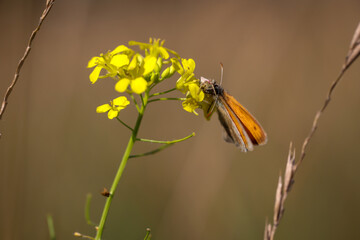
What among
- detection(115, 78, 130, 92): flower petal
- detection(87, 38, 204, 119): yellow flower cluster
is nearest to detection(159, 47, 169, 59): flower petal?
detection(87, 38, 204, 119): yellow flower cluster

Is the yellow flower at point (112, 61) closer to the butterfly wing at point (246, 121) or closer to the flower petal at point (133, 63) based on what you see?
the flower petal at point (133, 63)

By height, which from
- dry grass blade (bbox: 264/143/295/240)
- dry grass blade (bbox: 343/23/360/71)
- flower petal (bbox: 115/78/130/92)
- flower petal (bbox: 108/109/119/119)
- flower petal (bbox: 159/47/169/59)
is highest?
dry grass blade (bbox: 343/23/360/71)

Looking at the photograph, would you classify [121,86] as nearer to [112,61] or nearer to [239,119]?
[112,61]

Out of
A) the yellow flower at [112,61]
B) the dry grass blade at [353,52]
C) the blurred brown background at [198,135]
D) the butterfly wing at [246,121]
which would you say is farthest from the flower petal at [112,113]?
the blurred brown background at [198,135]

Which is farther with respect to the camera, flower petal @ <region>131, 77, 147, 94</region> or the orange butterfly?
the orange butterfly

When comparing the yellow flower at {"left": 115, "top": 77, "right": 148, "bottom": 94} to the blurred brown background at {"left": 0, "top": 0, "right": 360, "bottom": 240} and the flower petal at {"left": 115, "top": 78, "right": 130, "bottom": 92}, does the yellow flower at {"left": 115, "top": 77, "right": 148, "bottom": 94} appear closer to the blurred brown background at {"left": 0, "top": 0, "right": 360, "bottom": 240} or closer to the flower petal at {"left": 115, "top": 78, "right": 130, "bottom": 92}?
the flower petal at {"left": 115, "top": 78, "right": 130, "bottom": 92}
